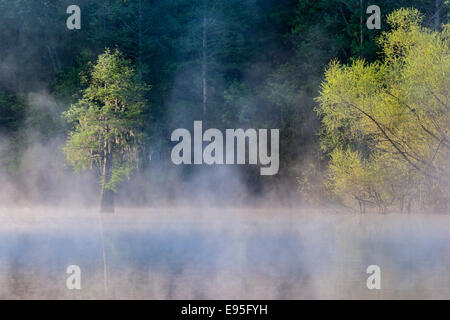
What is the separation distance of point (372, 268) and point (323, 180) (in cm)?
1849

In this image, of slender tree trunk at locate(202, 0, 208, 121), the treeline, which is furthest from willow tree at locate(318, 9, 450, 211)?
slender tree trunk at locate(202, 0, 208, 121)

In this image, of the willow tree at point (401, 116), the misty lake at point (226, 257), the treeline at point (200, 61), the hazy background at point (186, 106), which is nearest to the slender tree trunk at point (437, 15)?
the hazy background at point (186, 106)

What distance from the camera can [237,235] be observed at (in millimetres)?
21953

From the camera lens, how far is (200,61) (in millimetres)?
39062

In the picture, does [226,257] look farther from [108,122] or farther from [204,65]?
[204,65]

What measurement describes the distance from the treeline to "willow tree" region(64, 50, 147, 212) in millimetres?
3624

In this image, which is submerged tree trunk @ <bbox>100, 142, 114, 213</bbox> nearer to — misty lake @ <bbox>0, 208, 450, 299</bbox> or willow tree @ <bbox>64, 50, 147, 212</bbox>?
willow tree @ <bbox>64, 50, 147, 212</bbox>

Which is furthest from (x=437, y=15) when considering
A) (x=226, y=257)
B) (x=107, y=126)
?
(x=226, y=257)

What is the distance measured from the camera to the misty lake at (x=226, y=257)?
12.4m

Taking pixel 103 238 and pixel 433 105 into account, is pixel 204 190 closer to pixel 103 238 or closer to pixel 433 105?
pixel 433 105

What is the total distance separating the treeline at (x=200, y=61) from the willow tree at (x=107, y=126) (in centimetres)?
362

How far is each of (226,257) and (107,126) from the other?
1725 cm

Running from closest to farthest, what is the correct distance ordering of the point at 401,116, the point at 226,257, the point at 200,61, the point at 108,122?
the point at 226,257 < the point at 401,116 < the point at 108,122 < the point at 200,61
